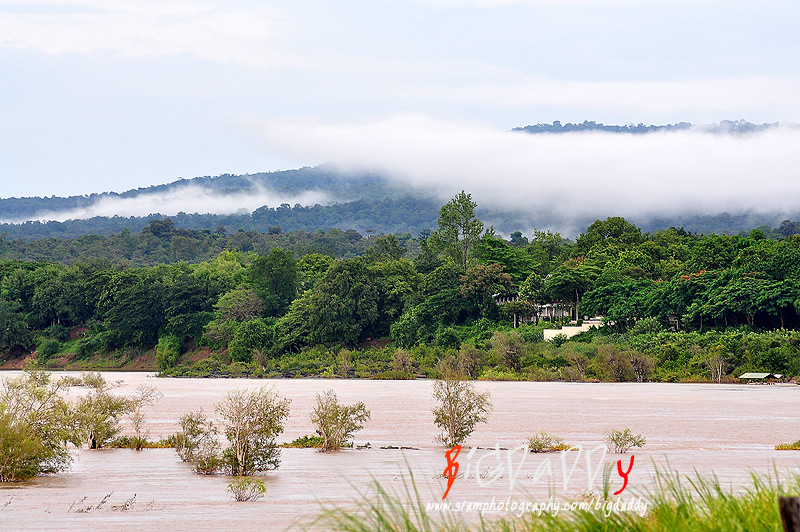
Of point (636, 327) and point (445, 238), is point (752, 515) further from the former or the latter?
point (445, 238)

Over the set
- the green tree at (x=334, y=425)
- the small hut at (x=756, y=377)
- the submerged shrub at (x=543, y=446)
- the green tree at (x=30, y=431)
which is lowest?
the small hut at (x=756, y=377)

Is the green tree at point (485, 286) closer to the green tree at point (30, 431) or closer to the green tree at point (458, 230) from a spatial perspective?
the green tree at point (458, 230)

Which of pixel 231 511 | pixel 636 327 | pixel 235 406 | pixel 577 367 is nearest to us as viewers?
pixel 231 511

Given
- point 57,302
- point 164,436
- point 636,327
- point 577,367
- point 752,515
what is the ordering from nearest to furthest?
point 752,515, point 164,436, point 577,367, point 636,327, point 57,302

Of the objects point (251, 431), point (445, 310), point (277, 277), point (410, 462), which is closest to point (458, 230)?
point (445, 310)

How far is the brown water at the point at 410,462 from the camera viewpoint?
1783cm

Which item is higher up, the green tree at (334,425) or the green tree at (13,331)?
the green tree at (334,425)

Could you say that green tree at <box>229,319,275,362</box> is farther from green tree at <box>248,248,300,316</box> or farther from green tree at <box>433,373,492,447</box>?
green tree at <box>433,373,492,447</box>

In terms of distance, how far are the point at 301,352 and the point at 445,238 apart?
841 inches

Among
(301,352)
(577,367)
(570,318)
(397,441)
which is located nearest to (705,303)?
(577,367)

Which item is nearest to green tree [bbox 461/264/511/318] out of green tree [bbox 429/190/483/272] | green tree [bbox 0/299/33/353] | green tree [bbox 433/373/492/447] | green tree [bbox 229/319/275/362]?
green tree [bbox 429/190/483/272]

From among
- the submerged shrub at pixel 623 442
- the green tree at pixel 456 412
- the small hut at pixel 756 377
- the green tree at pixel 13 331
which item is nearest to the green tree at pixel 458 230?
the green tree at pixel 13 331

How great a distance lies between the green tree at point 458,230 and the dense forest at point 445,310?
5.3 inches

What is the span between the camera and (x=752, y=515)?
6.89 meters
